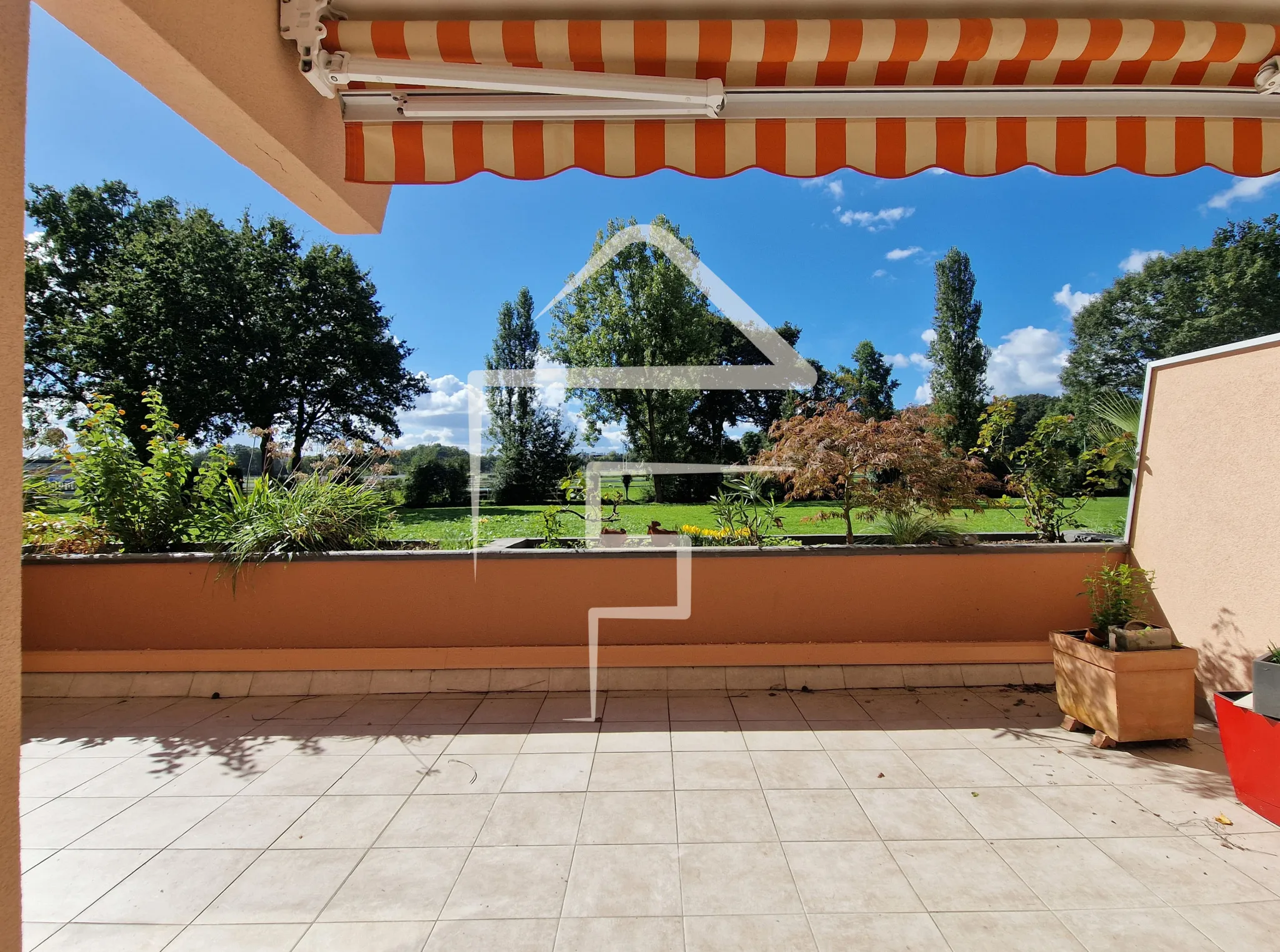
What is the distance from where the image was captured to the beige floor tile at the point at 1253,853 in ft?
6.82

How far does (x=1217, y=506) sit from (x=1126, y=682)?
131cm

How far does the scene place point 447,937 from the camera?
6.10ft

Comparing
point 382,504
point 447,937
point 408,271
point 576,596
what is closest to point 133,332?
point 408,271

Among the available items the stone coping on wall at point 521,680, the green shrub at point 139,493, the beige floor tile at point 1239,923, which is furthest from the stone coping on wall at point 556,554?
the beige floor tile at point 1239,923

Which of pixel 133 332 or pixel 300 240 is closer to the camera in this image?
pixel 133 332

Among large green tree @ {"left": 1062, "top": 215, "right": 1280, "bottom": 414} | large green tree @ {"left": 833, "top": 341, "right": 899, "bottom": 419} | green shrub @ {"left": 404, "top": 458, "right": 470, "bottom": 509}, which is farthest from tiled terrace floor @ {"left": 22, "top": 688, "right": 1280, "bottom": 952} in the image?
large green tree @ {"left": 1062, "top": 215, "right": 1280, "bottom": 414}

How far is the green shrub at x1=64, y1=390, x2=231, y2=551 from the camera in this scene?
426cm

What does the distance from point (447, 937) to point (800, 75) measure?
342 centimetres

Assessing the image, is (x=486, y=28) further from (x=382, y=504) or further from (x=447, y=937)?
(x=382, y=504)

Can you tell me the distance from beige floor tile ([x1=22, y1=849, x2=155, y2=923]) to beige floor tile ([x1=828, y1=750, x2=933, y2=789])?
312 centimetres

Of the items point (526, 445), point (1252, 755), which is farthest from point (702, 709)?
point (526, 445)

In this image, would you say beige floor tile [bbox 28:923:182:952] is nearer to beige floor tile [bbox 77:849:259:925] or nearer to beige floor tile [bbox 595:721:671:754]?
beige floor tile [bbox 77:849:259:925]

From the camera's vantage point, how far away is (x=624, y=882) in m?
2.10

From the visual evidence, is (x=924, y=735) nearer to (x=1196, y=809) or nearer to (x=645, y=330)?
(x=1196, y=809)
